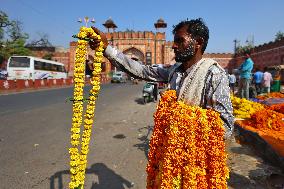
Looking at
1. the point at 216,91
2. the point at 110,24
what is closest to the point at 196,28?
the point at 216,91

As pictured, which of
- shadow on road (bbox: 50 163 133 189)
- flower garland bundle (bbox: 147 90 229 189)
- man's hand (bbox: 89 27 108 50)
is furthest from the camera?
shadow on road (bbox: 50 163 133 189)

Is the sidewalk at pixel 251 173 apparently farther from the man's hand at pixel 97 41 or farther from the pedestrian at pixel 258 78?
the pedestrian at pixel 258 78

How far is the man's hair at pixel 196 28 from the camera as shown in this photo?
229cm

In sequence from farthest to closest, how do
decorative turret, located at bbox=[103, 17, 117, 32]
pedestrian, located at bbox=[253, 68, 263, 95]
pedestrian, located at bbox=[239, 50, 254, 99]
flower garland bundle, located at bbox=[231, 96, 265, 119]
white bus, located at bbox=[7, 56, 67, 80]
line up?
decorative turret, located at bbox=[103, 17, 117, 32]
white bus, located at bbox=[7, 56, 67, 80]
pedestrian, located at bbox=[253, 68, 263, 95]
pedestrian, located at bbox=[239, 50, 254, 99]
flower garland bundle, located at bbox=[231, 96, 265, 119]

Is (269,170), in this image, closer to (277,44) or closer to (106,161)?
(106,161)

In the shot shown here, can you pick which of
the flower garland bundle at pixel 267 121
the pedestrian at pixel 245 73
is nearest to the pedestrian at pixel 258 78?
the pedestrian at pixel 245 73

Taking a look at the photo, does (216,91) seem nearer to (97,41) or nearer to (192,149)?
(192,149)

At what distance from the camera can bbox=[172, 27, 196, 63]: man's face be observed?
2.28 meters

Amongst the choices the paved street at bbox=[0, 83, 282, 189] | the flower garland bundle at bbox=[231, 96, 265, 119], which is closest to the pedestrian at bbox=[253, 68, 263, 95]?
the flower garland bundle at bbox=[231, 96, 265, 119]

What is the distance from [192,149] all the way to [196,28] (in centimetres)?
87

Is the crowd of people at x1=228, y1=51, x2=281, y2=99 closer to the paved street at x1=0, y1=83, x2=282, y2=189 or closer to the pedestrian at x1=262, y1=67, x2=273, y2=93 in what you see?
the pedestrian at x1=262, y1=67, x2=273, y2=93

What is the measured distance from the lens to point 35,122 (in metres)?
9.84

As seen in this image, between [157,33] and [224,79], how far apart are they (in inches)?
2385

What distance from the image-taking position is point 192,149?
6.88 feet
